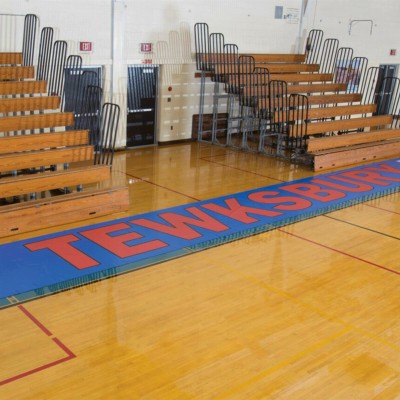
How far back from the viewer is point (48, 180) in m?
6.29

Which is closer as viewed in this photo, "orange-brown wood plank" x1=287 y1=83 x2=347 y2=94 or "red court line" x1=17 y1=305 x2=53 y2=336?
"red court line" x1=17 y1=305 x2=53 y2=336

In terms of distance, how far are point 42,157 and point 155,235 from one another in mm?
1760

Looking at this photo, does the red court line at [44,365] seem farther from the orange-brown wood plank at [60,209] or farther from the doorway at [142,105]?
the doorway at [142,105]

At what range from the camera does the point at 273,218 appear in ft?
21.8

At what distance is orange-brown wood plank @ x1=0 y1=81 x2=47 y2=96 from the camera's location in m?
7.34

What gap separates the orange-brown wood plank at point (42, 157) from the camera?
6.33 meters

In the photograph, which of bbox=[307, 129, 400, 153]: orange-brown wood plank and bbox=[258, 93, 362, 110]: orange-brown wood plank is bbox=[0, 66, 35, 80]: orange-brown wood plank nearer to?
bbox=[258, 93, 362, 110]: orange-brown wood plank

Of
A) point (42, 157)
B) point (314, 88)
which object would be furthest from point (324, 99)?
point (42, 157)

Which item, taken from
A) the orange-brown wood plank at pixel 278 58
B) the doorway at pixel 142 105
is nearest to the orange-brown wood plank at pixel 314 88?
the orange-brown wood plank at pixel 278 58

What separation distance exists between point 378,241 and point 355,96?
5.85 meters

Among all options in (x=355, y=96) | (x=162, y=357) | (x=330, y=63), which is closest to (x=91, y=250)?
(x=162, y=357)

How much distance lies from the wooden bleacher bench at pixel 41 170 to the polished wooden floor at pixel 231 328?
256 millimetres

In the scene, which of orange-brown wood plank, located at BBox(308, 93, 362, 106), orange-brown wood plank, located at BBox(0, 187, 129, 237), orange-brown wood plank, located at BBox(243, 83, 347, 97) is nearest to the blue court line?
orange-brown wood plank, located at BBox(0, 187, 129, 237)

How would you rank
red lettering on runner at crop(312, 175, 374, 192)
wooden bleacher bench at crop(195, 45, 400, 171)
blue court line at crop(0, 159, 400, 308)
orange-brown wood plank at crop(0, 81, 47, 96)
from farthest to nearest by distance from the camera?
wooden bleacher bench at crop(195, 45, 400, 171), red lettering on runner at crop(312, 175, 374, 192), orange-brown wood plank at crop(0, 81, 47, 96), blue court line at crop(0, 159, 400, 308)
